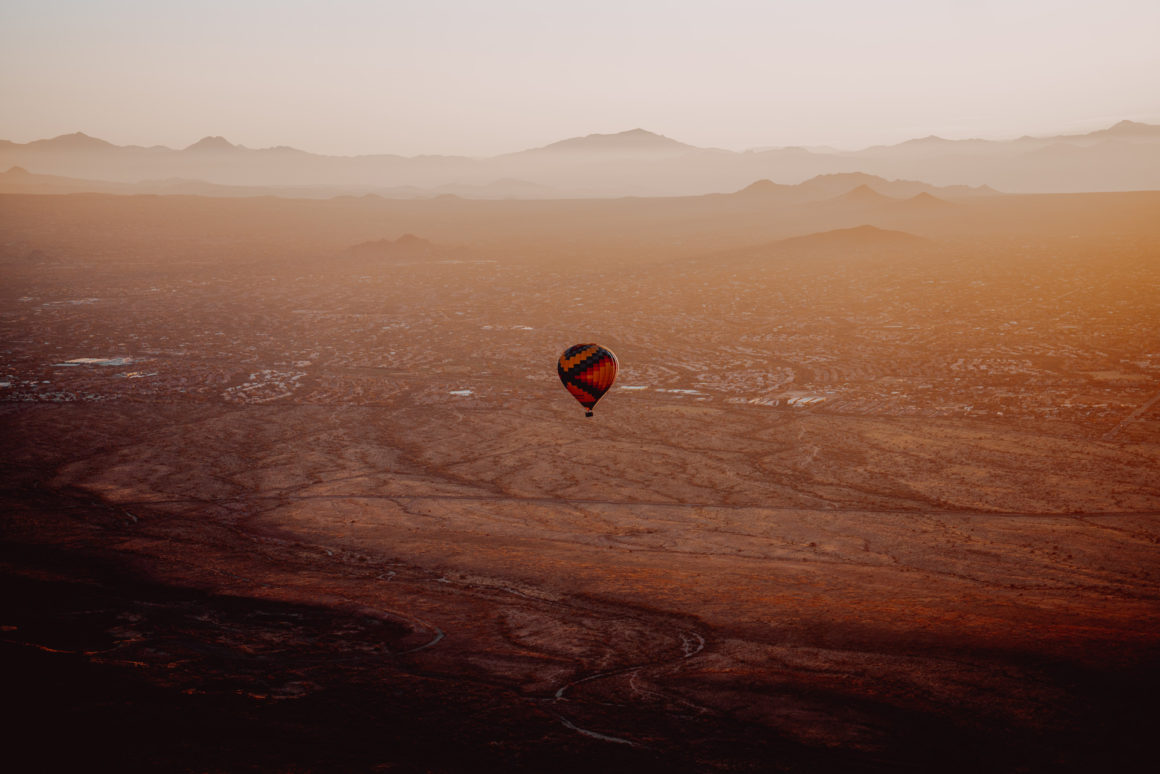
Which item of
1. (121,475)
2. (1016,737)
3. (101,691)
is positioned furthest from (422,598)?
(121,475)

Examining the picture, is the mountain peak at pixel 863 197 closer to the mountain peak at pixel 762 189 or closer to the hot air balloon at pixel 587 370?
the mountain peak at pixel 762 189

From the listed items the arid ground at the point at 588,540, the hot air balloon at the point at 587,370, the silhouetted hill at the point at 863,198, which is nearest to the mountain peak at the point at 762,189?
the silhouetted hill at the point at 863,198

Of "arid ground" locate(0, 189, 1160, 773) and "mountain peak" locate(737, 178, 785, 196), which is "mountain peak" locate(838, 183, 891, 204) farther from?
"arid ground" locate(0, 189, 1160, 773)

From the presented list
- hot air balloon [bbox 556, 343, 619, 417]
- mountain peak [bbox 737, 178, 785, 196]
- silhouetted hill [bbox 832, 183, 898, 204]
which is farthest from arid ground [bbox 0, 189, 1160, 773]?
mountain peak [bbox 737, 178, 785, 196]

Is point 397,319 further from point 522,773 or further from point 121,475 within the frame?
point 522,773

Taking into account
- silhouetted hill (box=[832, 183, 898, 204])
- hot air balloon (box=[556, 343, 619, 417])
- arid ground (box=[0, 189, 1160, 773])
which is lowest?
arid ground (box=[0, 189, 1160, 773])

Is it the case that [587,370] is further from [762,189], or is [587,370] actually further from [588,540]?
[762,189]
